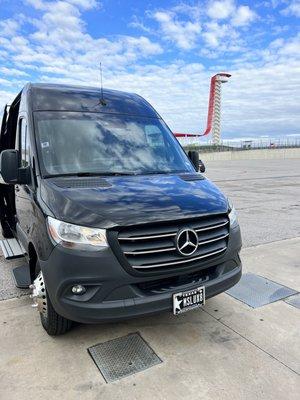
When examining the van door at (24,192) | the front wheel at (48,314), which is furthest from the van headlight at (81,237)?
the van door at (24,192)

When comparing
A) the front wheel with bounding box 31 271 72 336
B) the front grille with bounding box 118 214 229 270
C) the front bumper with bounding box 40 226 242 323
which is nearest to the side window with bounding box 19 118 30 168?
the front wheel with bounding box 31 271 72 336

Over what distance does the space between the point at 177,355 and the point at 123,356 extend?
46 centimetres

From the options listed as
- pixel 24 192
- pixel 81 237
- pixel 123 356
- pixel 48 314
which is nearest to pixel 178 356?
pixel 123 356

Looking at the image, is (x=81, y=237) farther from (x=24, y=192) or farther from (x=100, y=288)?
(x=24, y=192)

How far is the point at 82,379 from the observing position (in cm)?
288

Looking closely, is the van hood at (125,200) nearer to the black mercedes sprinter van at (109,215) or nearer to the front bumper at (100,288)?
the black mercedes sprinter van at (109,215)

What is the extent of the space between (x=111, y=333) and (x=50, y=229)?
1.26 m

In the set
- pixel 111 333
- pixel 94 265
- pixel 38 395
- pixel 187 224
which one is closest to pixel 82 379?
pixel 38 395

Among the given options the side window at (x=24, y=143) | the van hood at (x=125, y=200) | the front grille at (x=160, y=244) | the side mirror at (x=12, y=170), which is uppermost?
the side window at (x=24, y=143)

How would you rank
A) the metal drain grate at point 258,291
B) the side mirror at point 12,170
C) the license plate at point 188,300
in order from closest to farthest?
the license plate at point 188,300 < the side mirror at point 12,170 < the metal drain grate at point 258,291

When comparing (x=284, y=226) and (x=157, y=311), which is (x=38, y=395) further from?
(x=284, y=226)

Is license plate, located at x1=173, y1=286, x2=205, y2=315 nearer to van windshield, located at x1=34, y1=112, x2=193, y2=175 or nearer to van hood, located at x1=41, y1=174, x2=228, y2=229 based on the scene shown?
van hood, located at x1=41, y1=174, x2=228, y2=229

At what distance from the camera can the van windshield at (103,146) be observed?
3699mm

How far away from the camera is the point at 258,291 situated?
14.8ft
